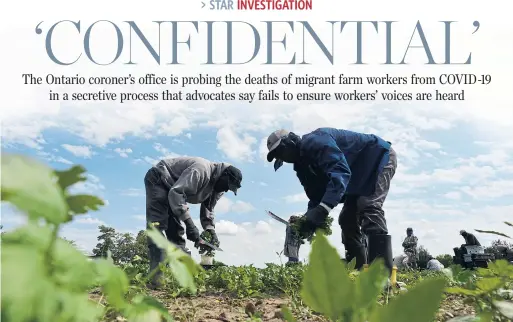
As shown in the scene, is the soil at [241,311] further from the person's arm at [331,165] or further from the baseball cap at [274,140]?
the baseball cap at [274,140]

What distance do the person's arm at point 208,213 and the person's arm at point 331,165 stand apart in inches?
107

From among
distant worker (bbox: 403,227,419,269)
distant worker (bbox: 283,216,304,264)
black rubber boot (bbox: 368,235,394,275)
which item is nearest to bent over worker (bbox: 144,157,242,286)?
distant worker (bbox: 283,216,304,264)

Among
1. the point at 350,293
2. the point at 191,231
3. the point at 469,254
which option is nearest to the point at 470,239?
the point at 469,254

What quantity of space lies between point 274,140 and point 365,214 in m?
1.27

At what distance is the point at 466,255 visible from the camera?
1404 cm

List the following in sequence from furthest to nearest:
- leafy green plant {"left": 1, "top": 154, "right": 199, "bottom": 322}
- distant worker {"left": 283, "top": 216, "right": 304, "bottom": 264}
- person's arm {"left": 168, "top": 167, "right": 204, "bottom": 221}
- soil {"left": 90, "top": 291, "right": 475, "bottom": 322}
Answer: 1. person's arm {"left": 168, "top": 167, "right": 204, "bottom": 221}
2. distant worker {"left": 283, "top": 216, "right": 304, "bottom": 264}
3. soil {"left": 90, "top": 291, "right": 475, "bottom": 322}
4. leafy green plant {"left": 1, "top": 154, "right": 199, "bottom": 322}

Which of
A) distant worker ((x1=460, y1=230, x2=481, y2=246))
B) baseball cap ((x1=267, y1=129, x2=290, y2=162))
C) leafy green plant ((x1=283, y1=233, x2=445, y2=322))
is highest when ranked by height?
baseball cap ((x1=267, y1=129, x2=290, y2=162))

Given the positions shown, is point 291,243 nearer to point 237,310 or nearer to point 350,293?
point 237,310

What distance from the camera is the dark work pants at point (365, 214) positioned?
4.89 meters

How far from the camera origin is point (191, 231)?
669 cm

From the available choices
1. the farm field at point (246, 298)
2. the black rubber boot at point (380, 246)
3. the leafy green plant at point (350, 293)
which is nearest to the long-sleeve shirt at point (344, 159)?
the black rubber boot at point (380, 246)

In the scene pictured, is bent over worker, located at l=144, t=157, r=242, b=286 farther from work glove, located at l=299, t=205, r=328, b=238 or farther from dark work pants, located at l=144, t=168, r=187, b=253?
work glove, located at l=299, t=205, r=328, b=238

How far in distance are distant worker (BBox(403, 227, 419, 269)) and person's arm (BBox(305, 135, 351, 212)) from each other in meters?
10.6

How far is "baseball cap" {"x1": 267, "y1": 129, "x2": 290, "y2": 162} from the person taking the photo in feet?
18.0
